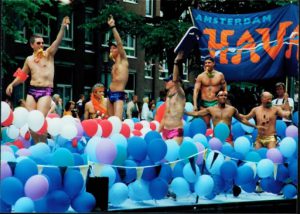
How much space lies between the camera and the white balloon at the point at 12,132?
20.5 feet

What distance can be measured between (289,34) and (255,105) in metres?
1.10

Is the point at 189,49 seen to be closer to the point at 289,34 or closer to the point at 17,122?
the point at 289,34

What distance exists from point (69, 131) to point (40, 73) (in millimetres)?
690

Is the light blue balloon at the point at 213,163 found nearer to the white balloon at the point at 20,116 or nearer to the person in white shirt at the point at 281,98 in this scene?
the person in white shirt at the point at 281,98

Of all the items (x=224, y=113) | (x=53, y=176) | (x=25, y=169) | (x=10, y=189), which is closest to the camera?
(x=10, y=189)

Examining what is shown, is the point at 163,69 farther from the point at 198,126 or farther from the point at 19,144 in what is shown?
the point at 19,144

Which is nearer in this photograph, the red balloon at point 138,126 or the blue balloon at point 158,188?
the blue balloon at point 158,188

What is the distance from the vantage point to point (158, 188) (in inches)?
243

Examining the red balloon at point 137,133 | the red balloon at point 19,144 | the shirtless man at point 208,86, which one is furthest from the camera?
the shirtless man at point 208,86

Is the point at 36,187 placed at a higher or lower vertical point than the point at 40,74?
lower

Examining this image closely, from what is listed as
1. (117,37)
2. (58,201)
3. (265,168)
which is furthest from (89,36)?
(265,168)

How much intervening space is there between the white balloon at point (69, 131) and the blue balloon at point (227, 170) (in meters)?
1.40

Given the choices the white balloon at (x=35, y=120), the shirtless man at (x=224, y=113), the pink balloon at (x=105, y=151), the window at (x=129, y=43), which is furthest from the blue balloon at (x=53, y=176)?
the shirtless man at (x=224, y=113)

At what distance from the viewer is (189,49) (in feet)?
21.4
